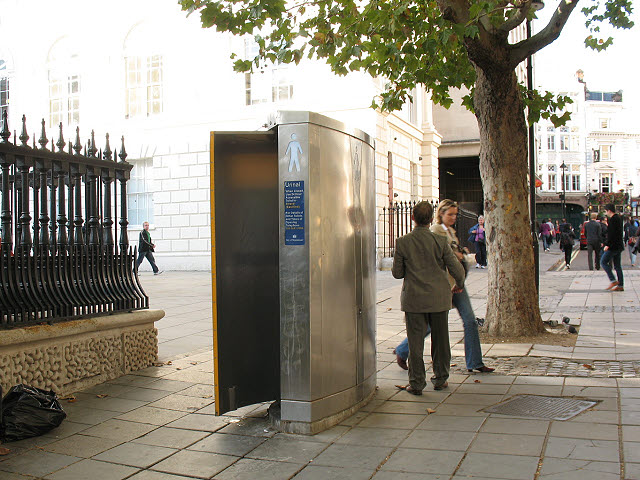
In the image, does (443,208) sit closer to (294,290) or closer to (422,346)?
(422,346)

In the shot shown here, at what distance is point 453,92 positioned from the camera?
3219 cm

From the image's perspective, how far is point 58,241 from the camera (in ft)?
19.5

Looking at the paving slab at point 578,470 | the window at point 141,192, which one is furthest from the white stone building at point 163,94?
the paving slab at point 578,470

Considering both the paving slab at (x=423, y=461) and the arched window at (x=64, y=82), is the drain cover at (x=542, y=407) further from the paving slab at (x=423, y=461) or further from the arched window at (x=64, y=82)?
the arched window at (x=64, y=82)

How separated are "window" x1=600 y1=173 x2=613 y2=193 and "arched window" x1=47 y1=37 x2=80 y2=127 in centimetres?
8695

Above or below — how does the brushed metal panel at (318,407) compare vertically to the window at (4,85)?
below

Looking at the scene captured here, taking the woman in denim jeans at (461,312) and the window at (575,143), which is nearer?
the woman in denim jeans at (461,312)

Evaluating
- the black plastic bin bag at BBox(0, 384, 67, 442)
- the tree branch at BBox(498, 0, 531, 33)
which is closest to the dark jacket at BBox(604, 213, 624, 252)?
the tree branch at BBox(498, 0, 531, 33)

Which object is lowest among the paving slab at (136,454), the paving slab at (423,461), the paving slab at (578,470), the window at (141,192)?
the paving slab at (136,454)

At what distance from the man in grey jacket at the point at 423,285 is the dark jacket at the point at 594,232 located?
47.0 feet

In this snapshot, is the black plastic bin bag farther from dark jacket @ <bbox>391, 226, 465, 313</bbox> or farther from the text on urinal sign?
dark jacket @ <bbox>391, 226, 465, 313</bbox>

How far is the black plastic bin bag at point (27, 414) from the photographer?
15.0 feet

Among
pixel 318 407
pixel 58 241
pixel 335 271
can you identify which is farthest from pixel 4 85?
pixel 318 407

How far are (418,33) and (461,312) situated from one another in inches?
150
